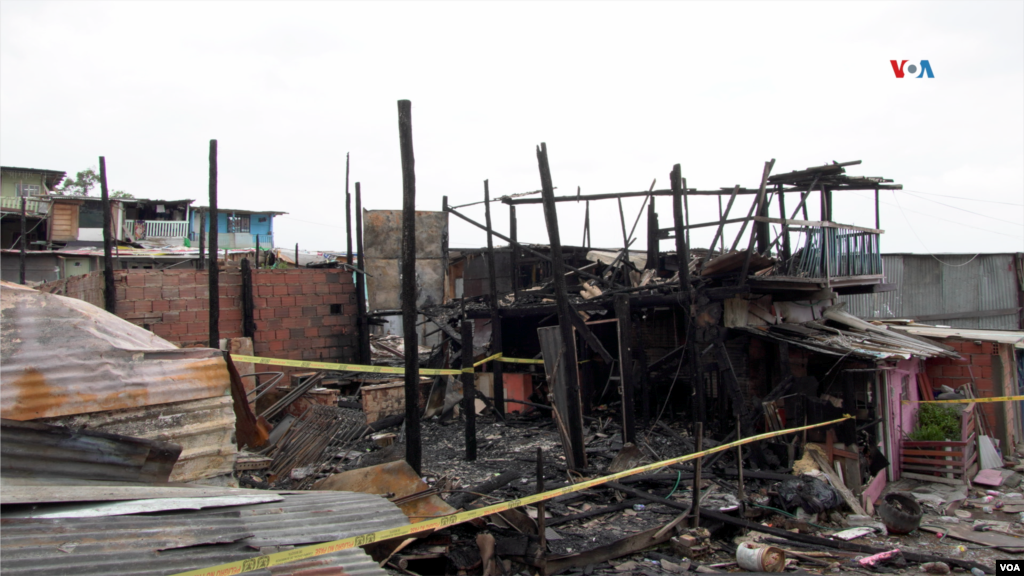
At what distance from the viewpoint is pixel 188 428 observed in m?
4.90

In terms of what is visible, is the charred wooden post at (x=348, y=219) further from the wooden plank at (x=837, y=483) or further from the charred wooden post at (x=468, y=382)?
the wooden plank at (x=837, y=483)

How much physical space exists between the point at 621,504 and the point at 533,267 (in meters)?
10.2

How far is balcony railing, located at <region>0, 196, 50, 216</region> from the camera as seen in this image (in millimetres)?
28922

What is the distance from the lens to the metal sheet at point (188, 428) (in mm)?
4527

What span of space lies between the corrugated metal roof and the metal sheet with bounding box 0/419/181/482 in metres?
0.87

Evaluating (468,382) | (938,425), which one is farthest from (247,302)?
(938,425)

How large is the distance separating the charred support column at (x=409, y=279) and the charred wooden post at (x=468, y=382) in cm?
184

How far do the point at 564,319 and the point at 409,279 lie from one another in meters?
2.16

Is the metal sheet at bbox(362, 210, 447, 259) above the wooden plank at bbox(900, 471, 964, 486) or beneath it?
above

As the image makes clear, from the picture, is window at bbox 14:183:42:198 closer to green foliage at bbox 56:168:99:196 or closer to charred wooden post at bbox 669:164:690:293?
green foliage at bbox 56:168:99:196

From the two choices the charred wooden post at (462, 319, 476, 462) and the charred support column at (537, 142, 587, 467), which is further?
the charred wooden post at (462, 319, 476, 462)

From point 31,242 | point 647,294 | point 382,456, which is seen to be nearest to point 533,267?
point 647,294

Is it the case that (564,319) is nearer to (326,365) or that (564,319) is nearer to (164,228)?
(326,365)

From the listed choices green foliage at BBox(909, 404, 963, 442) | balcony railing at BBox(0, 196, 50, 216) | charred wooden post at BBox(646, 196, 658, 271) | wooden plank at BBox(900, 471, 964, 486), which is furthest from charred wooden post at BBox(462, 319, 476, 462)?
balcony railing at BBox(0, 196, 50, 216)
